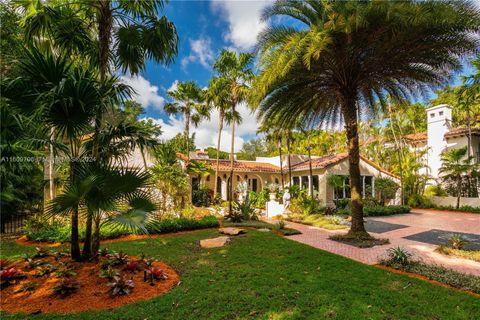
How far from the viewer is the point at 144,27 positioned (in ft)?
21.4

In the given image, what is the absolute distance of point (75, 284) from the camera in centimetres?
470

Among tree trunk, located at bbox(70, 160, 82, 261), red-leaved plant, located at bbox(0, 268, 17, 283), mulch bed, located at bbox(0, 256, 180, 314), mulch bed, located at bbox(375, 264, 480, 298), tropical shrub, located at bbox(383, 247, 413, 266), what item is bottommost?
mulch bed, located at bbox(375, 264, 480, 298)

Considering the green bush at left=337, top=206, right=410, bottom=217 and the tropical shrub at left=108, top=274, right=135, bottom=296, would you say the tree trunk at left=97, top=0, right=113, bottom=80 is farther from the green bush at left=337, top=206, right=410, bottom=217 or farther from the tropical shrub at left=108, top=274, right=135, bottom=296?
the green bush at left=337, top=206, right=410, bottom=217

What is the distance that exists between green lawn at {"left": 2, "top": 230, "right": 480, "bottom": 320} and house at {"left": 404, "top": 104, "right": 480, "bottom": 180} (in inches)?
869

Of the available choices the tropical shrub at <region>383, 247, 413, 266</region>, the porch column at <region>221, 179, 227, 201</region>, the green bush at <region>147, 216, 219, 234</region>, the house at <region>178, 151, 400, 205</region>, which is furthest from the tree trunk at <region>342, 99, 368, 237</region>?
the porch column at <region>221, 179, 227, 201</region>

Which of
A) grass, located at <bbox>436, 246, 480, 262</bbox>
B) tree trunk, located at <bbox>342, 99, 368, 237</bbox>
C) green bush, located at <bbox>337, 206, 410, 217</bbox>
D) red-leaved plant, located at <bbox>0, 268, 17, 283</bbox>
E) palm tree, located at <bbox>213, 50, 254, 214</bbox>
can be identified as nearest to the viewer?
red-leaved plant, located at <bbox>0, 268, 17, 283</bbox>

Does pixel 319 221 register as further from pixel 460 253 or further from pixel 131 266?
pixel 131 266

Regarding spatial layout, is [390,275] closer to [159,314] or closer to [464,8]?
[159,314]

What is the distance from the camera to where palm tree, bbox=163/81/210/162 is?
21.5 metres

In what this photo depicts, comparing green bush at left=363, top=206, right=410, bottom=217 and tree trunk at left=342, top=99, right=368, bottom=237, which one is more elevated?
tree trunk at left=342, top=99, right=368, bottom=237

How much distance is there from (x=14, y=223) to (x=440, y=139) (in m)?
32.8

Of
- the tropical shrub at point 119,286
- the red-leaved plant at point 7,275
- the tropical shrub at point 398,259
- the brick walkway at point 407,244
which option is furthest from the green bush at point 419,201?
the red-leaved plant at point 7,275

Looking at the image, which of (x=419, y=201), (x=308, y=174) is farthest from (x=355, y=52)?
(x=419, y=201)

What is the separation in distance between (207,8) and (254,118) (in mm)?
5568
